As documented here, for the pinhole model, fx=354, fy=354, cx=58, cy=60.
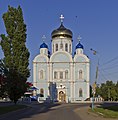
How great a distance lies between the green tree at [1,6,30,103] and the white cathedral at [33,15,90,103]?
139ft

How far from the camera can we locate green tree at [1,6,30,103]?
44.8 meters

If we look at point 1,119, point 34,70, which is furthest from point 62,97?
point 1,119

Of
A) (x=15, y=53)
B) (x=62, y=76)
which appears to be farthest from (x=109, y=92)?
(x=15, y=53)

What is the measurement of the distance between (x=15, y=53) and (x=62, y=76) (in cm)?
4414

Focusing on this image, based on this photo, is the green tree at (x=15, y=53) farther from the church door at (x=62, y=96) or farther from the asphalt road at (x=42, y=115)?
the church door at (x=62, y=96)

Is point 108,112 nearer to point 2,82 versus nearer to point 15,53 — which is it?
point 2,82

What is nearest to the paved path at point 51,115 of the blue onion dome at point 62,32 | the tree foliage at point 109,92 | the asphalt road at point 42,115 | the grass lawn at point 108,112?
the asphalt road at point 42,115

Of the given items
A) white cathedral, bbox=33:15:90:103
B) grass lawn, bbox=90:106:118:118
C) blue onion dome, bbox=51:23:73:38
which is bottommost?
grass lawn, bbox=90:106:118:118

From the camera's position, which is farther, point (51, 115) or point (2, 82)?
point (2, 82)

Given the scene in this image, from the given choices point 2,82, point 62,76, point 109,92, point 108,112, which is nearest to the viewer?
point 108,112

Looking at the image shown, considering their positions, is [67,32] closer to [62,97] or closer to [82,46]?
[82,46]

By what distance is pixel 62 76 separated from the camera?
90.2m

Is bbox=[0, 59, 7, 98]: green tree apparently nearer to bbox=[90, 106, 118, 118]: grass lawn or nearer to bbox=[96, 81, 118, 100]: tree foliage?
bbox=[90, 106, 118, 118]: grass lawn

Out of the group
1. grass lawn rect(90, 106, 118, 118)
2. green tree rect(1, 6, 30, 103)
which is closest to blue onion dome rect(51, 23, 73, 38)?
green tree rect(1, 6, 30, 103)
